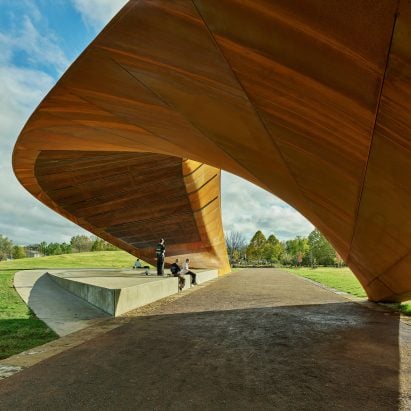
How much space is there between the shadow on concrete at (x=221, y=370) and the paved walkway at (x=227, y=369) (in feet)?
0.03

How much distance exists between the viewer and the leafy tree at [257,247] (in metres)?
77.8

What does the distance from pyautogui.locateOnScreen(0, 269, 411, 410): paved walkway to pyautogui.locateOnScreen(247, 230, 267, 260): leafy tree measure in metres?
71.2

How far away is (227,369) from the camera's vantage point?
167 inches

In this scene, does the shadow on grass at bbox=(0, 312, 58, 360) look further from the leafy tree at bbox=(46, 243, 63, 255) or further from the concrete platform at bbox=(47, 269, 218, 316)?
the leafy tree at bbox=(46, 243, 63, 255)

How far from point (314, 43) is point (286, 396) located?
3.17 meters

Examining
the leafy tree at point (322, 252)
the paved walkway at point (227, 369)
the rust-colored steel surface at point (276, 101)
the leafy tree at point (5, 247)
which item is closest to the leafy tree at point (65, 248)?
the leafy tree at point (5, 247)

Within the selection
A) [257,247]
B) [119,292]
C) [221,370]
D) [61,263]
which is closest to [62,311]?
[119,292]

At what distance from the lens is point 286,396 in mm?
A: 3393

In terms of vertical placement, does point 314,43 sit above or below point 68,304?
above

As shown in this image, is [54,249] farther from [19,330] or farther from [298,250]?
[19,330]

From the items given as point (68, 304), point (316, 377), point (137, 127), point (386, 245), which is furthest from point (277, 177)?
point (68, 304)

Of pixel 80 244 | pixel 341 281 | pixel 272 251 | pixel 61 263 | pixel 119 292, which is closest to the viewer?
pixel 119 292

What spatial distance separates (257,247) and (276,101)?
250 feet

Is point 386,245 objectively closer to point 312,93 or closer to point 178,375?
point 312,93
